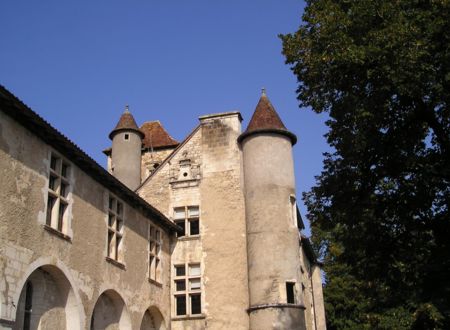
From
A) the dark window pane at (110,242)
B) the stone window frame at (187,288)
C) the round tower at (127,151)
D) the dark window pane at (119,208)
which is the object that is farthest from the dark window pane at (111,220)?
the round tower at (127,151)

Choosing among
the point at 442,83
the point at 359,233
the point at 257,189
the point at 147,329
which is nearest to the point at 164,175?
the point at 257,189

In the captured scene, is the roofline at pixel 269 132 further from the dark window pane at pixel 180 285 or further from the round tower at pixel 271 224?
the dark window pane at pixel 180 285

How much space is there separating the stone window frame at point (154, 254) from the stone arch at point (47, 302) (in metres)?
5.31

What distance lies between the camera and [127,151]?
2777 centimetres

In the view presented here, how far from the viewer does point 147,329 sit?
20125 millimetres

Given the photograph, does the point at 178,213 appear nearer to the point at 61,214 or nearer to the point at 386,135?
the point at 61,214

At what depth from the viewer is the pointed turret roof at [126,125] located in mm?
28344

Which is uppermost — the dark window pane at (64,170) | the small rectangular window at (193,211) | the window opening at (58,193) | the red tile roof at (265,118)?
the red tile roof at (265,118)

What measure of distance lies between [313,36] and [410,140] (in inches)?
143

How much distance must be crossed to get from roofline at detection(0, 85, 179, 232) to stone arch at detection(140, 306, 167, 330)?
3.58 m

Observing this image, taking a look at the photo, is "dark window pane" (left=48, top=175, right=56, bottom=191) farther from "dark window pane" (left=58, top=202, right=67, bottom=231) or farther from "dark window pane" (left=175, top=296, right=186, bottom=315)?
"dark window pane" (left=175, top=296, right=186, bottom=315)

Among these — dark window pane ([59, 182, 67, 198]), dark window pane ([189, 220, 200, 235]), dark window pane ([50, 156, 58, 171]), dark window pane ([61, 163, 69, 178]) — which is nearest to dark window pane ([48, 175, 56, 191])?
dark window pane ([50, 156, 58, 171])

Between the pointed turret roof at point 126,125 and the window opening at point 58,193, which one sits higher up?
the pointed turret roof at point 126,125

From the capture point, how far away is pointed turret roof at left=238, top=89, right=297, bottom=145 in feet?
73.5
